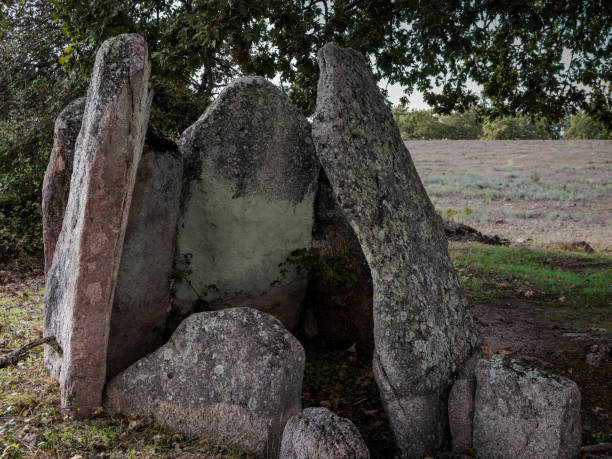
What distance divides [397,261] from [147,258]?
7.48ft

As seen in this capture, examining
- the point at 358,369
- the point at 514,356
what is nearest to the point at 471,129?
the point at 514,356

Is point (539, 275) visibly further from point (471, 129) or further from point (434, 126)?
point (471, 129)

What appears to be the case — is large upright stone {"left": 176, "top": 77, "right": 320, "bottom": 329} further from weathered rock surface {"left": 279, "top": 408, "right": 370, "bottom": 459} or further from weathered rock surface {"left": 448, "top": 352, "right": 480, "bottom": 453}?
weathered rock surface {"left": 448, "top": 352, "right": 480, "bottom": 453}

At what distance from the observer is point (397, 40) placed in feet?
29.1

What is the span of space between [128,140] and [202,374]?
1918mm

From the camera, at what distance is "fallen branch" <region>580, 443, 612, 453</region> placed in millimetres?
3803

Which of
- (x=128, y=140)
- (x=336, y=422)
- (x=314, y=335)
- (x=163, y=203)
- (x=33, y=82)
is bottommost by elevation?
(x=314, y=335)

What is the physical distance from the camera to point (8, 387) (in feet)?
14.8

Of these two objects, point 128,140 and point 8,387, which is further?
point 8,387

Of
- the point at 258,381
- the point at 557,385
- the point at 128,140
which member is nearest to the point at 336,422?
the point at 258,381

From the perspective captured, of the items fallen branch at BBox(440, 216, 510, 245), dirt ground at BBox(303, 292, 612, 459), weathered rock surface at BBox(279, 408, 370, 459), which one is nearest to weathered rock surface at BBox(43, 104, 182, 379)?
dirt ground at BBox(303, 292, 612, 459)

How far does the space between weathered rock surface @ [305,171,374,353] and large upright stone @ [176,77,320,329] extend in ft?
1.33

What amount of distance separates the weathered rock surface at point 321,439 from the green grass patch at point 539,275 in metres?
5.28

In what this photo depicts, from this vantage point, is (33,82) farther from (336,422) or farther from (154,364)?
(336,422)
